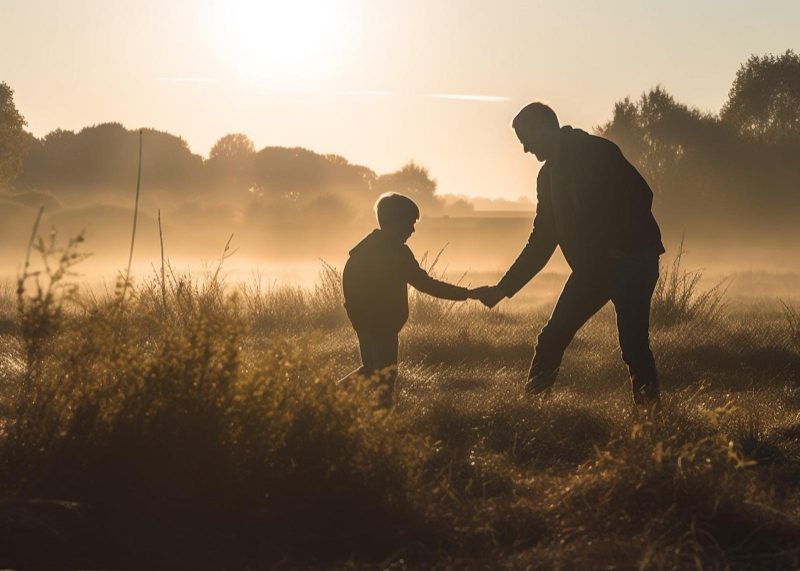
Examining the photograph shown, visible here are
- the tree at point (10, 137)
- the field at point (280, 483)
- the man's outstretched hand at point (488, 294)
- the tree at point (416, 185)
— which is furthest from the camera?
the tree at point (416, 185)

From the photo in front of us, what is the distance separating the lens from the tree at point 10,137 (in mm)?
38594

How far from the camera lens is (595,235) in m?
7.26

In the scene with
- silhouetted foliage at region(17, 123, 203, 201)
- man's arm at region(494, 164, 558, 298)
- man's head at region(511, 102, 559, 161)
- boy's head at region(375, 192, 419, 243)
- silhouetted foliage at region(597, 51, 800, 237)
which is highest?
silhouetted foliage at region(17, 123, 203, 201)

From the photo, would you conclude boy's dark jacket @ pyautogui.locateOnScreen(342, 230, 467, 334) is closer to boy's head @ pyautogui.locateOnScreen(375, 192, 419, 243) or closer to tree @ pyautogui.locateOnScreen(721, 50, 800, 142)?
boy's head @ pyautogui.locateOnScreen(375, 192, 419, 243)

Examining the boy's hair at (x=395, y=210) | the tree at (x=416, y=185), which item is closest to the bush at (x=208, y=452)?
the boy's hair at (x=395, y=210)

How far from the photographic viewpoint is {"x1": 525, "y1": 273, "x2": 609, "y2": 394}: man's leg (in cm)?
742

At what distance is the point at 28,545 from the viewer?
176 inches

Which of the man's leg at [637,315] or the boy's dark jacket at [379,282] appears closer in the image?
the boy's dark jacket at [379,282]

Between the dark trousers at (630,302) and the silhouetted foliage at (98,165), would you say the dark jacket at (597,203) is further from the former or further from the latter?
the silhouetted foliage at (98,165)

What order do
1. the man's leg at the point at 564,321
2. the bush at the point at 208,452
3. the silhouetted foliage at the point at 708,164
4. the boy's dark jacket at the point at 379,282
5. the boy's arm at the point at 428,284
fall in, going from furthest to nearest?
1. the silhouetted foliage at the point at 708,164
2. the man's leg at the point at 564,321
3. the boy's arm at the point at 428,284
4. the boy's dark jacket at the point at 379,282
5. the bush at the point at 208,452

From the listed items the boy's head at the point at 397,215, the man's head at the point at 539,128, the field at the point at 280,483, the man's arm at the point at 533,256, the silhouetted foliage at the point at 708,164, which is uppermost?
the silhouetted foliage at the point at 708,164

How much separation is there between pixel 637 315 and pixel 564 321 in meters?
0.62

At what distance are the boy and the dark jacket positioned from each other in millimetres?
1078

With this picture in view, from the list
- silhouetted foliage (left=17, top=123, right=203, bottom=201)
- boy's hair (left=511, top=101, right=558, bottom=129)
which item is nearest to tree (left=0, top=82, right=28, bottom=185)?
silhouetted foliage (left=17, top=123, right=203, bottom=201)
